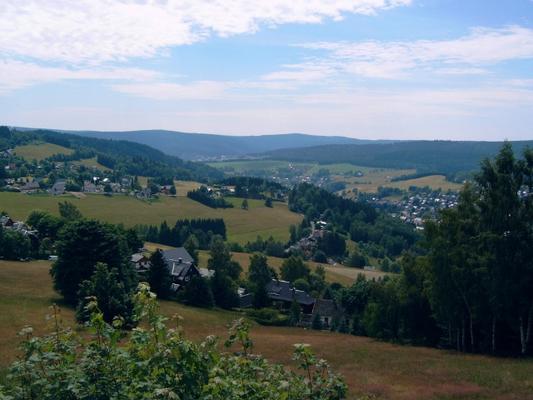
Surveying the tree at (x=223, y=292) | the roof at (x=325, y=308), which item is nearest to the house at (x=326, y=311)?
the roof at (x=325, y=308)

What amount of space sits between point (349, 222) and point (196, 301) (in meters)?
101

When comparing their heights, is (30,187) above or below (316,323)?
above

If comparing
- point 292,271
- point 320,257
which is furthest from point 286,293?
point 320,257

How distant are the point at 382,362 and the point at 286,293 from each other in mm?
37531

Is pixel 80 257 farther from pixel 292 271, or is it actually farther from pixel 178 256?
pixel 292 271

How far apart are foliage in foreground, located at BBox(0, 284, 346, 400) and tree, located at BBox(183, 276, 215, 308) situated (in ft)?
147

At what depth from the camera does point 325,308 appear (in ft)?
197

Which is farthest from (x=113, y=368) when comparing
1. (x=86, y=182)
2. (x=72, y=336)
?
(x=86, y=182)

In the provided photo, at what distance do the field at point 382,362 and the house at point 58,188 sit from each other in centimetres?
9893

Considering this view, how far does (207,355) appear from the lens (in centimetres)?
689

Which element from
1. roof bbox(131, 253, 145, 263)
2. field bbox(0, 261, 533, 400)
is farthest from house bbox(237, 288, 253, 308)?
roof bbox(131, 253, 145, 263)

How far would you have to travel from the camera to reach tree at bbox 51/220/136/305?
140 feet

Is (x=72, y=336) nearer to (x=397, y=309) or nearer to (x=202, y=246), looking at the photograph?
(x=397, y=309)

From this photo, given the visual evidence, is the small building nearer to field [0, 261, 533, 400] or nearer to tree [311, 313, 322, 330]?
field [0, 261, 533, 400]
